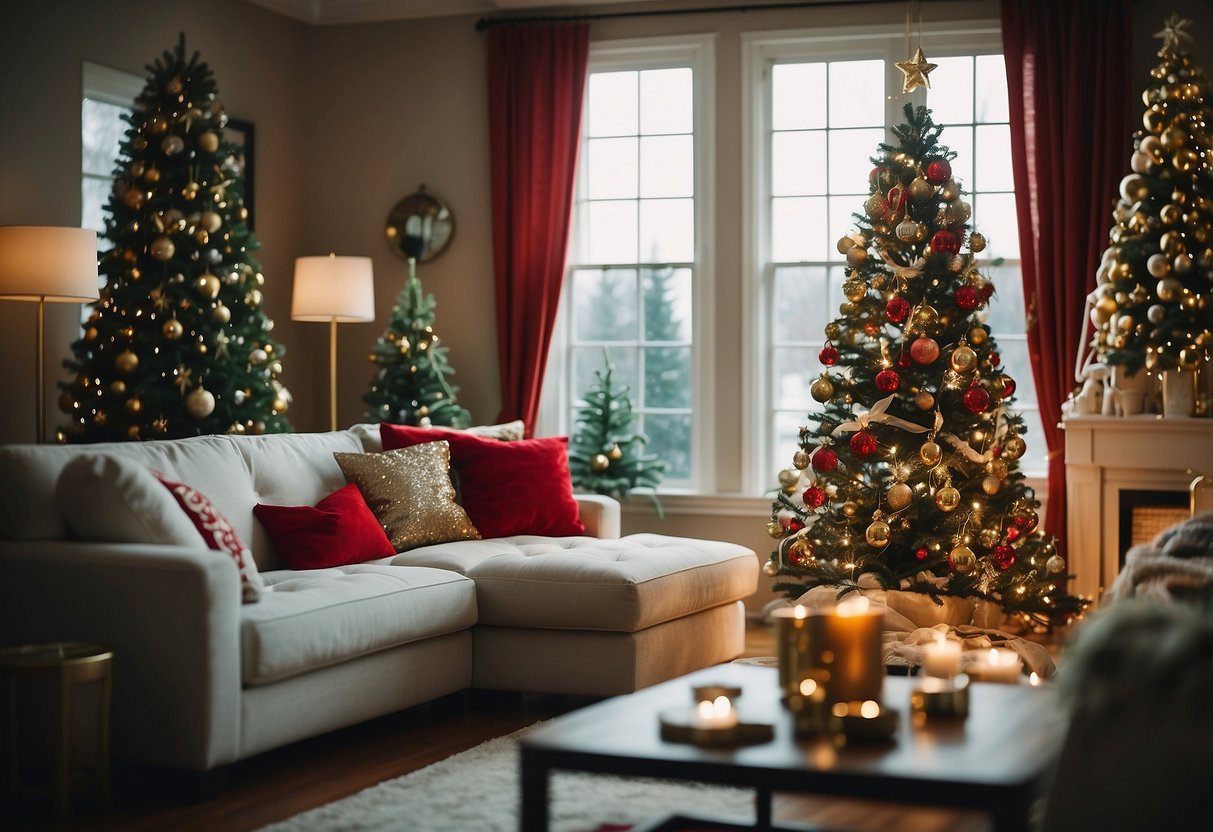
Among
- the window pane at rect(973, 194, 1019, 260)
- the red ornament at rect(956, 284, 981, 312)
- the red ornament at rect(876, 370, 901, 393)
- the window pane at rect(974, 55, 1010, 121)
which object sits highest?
the window pane at rect(974, 55, 1010, 121)

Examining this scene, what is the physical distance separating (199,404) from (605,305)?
7.01 feet

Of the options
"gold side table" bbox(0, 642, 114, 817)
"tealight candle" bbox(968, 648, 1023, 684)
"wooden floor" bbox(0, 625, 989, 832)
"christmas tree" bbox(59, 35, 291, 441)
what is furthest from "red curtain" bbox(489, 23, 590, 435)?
"tealight candle" bbox(968, 648, 1023, 684)

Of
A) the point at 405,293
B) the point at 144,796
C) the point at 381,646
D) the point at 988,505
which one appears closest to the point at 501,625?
the point at 381,646

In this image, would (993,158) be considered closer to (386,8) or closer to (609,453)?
(609,453)

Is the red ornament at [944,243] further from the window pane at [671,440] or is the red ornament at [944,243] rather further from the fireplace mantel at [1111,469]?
the window pane at [671,440]

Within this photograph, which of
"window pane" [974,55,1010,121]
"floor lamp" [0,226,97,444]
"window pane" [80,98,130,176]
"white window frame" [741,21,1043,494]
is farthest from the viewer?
"white window frame" [741,21,1043,494]

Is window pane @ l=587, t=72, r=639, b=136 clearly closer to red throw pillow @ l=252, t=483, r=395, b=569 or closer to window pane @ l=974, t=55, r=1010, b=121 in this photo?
window pane @ l=974, t=55, r=1010, b=121

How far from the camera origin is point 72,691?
3418mm

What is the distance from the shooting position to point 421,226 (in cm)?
705

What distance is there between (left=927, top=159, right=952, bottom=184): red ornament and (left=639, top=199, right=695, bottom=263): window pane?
1703 mm

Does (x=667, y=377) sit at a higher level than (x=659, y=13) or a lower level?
lower

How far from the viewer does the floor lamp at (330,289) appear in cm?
633

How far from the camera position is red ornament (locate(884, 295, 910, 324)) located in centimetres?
514

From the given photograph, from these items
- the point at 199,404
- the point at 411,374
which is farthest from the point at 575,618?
the point at 411,374
